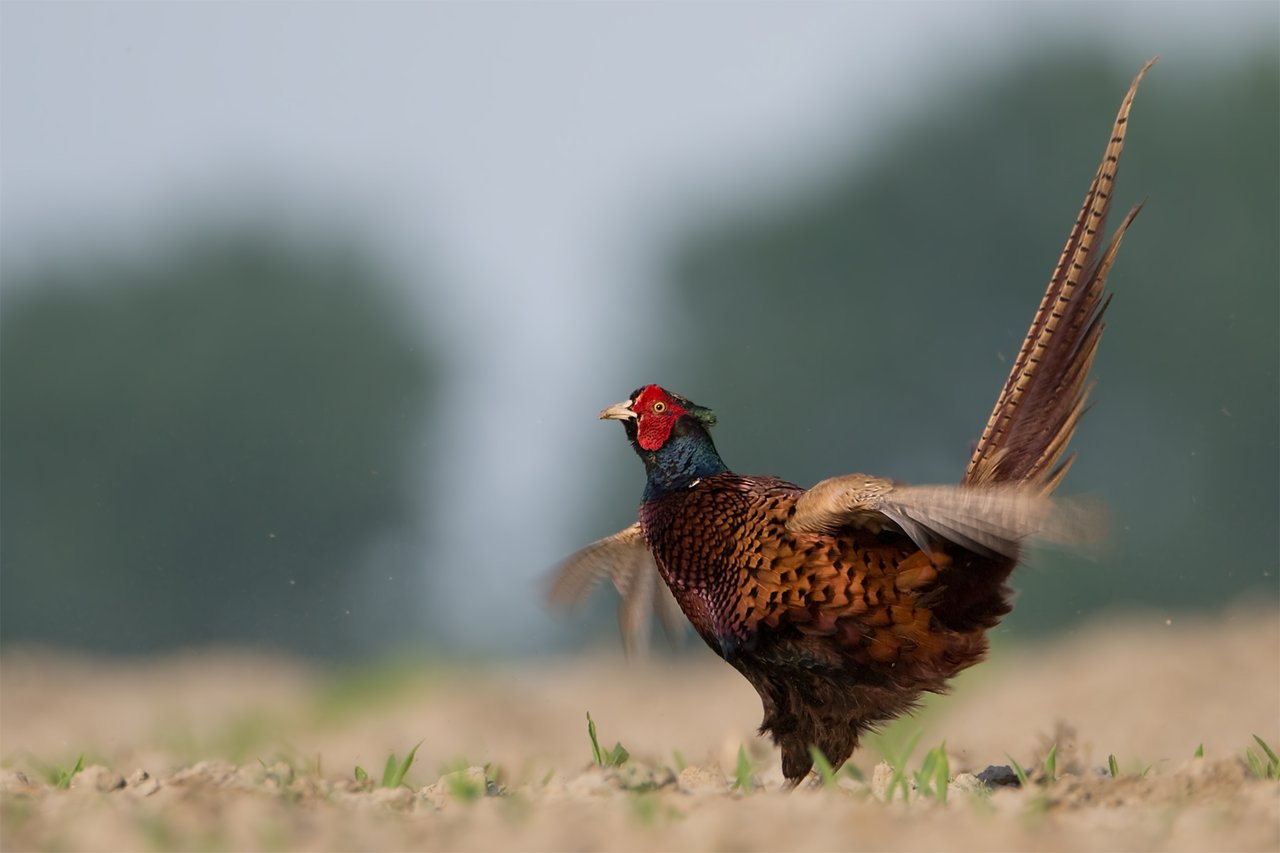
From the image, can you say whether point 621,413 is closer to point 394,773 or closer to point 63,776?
point 394,773

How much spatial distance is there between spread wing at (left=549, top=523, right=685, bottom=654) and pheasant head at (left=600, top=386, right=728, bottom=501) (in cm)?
60

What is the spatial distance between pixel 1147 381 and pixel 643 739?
49.4 feet

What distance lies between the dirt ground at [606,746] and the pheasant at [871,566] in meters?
0.33

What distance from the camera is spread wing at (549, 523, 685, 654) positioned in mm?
6805

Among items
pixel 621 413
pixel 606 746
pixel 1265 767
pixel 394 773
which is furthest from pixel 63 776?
pixel 606 746

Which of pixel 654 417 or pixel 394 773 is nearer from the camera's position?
pixel 394 773

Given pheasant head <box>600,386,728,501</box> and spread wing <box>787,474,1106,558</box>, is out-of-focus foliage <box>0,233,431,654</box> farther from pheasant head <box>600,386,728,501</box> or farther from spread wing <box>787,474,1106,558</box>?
spread wing <box>787,474,1106,558</box>

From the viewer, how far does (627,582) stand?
699 cm

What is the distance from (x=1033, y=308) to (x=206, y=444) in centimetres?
1374

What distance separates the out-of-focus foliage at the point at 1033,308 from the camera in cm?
2258

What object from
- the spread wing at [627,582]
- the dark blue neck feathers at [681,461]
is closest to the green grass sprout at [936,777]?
the dark blue neck feathers at [681,461]

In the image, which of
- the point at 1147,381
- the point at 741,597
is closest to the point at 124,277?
the point at 1147,381

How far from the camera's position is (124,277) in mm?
33375

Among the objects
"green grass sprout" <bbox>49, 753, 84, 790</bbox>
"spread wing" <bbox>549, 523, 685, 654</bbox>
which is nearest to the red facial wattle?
"spread wing" <bbox>549, 523, 685, 654</bbox>
